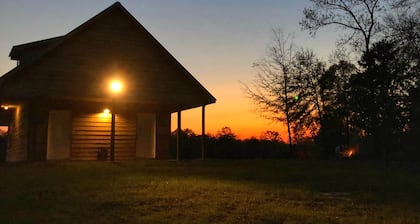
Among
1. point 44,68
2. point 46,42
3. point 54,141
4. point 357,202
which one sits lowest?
point 357,202

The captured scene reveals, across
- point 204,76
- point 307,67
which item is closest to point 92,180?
point 204,76

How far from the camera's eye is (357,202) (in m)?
9.86

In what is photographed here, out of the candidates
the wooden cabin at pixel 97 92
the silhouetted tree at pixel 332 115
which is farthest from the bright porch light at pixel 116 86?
the silhouetted tree at pixel 332 115

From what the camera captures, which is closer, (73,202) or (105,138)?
(73,202)

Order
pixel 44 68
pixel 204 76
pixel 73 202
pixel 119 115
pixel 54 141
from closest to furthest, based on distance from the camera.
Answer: pixel 73 202
pixel 44 68
pixel 54 141
pixel 119 115
pixel 204 76

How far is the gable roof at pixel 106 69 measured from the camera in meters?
19.8

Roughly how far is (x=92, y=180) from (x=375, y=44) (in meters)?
22.6

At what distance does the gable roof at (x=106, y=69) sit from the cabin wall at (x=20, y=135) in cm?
351

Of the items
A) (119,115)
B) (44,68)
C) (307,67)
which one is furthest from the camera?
(307,67)

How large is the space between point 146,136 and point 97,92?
17.1 ft

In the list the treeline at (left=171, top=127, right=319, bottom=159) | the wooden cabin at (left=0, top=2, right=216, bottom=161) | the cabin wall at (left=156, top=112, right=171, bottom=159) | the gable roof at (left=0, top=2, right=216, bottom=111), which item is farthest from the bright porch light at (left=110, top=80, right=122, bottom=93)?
the treeline at (left=171, top=127, right=319, bottom=159)

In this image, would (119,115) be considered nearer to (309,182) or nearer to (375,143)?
(309,182)

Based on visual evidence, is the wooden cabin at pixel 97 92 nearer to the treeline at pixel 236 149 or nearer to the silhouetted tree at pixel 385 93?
the treeline at pixel 236 149

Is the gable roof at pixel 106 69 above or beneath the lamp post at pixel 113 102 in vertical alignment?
above
